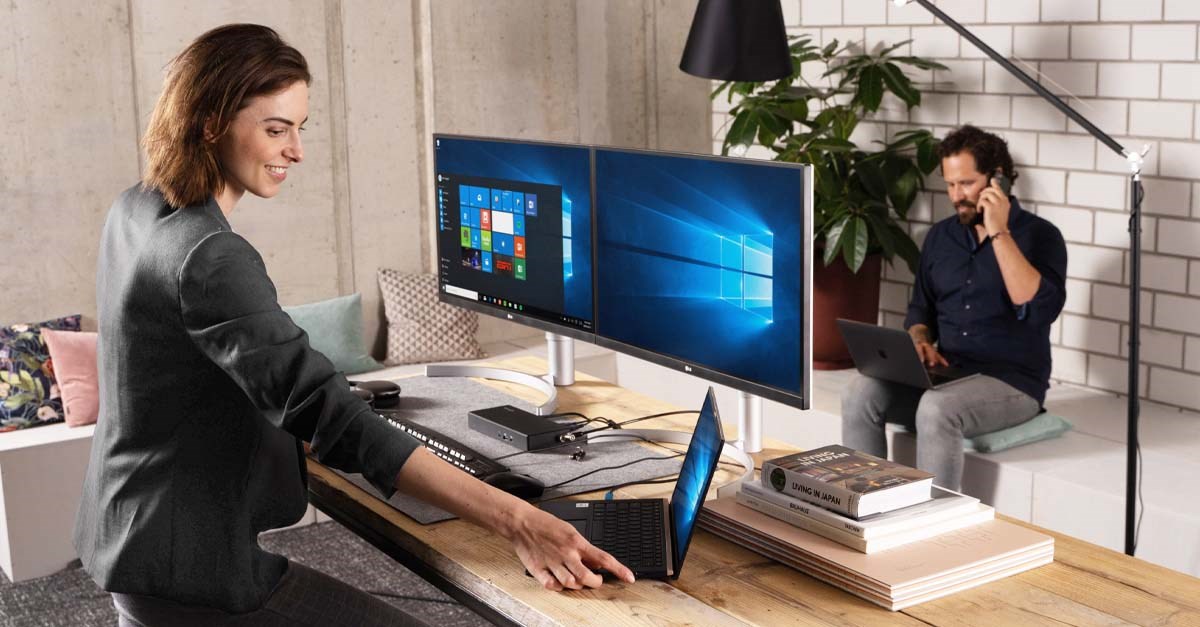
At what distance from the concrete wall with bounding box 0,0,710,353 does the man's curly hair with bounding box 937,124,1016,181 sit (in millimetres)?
1979

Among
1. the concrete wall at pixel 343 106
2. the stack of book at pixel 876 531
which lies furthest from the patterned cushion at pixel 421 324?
the stack of book at pixel 876 531

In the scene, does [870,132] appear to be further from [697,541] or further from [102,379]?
[102,379]

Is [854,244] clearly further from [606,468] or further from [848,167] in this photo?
[606,468]

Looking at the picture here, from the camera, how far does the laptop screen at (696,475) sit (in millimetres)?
1845

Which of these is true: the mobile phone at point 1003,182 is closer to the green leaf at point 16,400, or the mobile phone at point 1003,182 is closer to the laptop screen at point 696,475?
the laptop screen at point 696,475

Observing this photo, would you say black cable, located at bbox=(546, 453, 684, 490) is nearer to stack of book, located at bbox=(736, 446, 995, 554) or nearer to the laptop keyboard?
the laptop keyboard

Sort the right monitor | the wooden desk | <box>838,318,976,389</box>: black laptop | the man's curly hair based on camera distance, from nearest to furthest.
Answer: the wooden desk, the right monitor, <box>838,318,976,389</box>: black laptop, the man's curly hair

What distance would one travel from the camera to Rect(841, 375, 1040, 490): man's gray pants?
12.1 feet

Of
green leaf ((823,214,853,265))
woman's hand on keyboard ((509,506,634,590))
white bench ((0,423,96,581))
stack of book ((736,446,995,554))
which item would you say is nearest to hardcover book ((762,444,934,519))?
stack of book ((736,446,995,554))

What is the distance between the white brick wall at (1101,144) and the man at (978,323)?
0.47 m

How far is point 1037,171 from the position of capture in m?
4.55

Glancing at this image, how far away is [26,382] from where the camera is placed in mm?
4289

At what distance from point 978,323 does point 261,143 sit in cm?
273

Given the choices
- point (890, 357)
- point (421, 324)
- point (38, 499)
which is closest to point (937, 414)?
point (890, 357)
